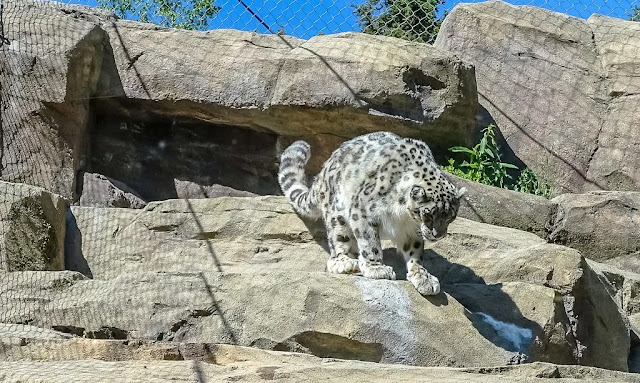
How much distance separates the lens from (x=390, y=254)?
672cm

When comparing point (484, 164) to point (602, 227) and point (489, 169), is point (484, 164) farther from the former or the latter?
point (602, 227)

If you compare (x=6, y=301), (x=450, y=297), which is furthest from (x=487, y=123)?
(x=6, y=301)

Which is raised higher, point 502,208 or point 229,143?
point 229,143

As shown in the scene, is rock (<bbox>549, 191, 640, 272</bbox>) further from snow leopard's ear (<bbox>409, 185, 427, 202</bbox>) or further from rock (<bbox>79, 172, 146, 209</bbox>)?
rock (<bbox>79, 172, 146, 209</bbox>)

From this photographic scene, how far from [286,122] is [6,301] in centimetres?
356

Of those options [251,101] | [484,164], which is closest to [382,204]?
[251,101]

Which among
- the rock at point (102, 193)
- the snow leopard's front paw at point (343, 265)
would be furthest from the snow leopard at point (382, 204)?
the rock at point (102, 193)

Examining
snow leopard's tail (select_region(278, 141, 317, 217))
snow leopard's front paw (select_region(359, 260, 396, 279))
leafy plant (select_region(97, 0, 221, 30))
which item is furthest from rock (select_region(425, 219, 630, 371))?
leafy plant (select_region(97, 0, 221, 30))

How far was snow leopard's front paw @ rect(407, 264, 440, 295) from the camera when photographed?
→ 5758 millimetres

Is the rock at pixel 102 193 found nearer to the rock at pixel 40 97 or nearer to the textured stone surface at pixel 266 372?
the rock at pixel 40 97

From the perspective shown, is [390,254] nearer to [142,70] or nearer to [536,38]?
[142,70]

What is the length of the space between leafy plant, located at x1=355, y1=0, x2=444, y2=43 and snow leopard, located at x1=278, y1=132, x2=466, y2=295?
3.38m

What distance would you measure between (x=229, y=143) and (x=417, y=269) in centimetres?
334

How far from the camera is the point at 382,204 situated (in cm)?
623
